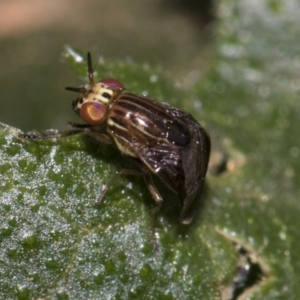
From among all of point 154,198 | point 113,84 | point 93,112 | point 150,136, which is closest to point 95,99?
point 93,112

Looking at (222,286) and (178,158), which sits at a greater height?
(178,158)

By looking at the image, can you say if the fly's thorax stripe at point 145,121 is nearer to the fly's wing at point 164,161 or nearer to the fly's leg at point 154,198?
the fly's wing at point 164,161

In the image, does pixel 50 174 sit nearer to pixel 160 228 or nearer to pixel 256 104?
pixel 160 228

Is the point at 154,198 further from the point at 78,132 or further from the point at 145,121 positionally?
the point at 78,132

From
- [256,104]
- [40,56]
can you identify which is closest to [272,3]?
[256,104]

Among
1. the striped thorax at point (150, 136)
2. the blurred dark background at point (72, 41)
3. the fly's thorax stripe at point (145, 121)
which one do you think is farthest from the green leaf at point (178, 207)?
the blurred dark background at point (72, 41)

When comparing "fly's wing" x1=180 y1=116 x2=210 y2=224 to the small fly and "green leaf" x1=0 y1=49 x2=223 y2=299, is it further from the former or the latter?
"green leaf" x1=0 y1=49 x2=223 y2=299
